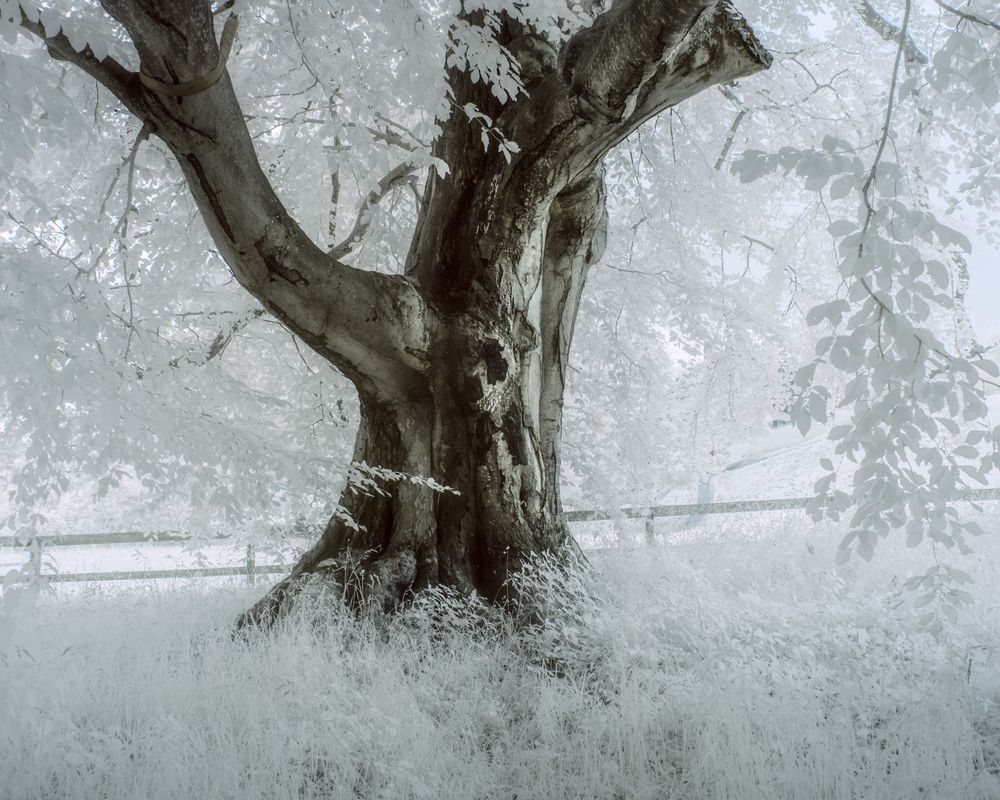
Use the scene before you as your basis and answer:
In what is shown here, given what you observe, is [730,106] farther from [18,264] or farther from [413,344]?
[18,264]

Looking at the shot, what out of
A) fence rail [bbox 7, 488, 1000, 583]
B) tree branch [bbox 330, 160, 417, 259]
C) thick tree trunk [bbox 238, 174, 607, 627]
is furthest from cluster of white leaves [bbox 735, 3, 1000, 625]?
fence rail [bbox 7, 488, 1000, 583]

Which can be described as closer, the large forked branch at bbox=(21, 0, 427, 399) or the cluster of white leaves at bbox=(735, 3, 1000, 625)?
the cluster of white leaves at bbox=(735, 3, 1000, 625)

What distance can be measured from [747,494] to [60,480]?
18.1 metres

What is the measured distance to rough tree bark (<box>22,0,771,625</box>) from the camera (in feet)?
13.4

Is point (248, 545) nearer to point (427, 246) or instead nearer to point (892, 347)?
point (427, 246)

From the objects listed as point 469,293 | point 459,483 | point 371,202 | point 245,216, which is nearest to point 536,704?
point 459,483

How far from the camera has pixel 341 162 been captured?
673 centimetres

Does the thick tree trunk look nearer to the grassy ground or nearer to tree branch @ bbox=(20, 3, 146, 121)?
the grassy ground

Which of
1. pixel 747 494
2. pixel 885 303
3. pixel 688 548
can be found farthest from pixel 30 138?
pixel 747 494

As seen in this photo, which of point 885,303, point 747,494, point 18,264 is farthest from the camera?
point 747,494

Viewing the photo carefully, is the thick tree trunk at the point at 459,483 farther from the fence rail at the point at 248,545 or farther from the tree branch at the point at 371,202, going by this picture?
the fence rail at the point at 248,545

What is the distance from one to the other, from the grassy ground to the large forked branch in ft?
5.16

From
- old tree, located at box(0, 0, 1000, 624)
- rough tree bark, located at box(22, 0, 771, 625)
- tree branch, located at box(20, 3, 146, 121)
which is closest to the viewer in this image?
old tree, located at box(0, 0, 1000, 624)

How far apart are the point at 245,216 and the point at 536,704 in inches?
113
